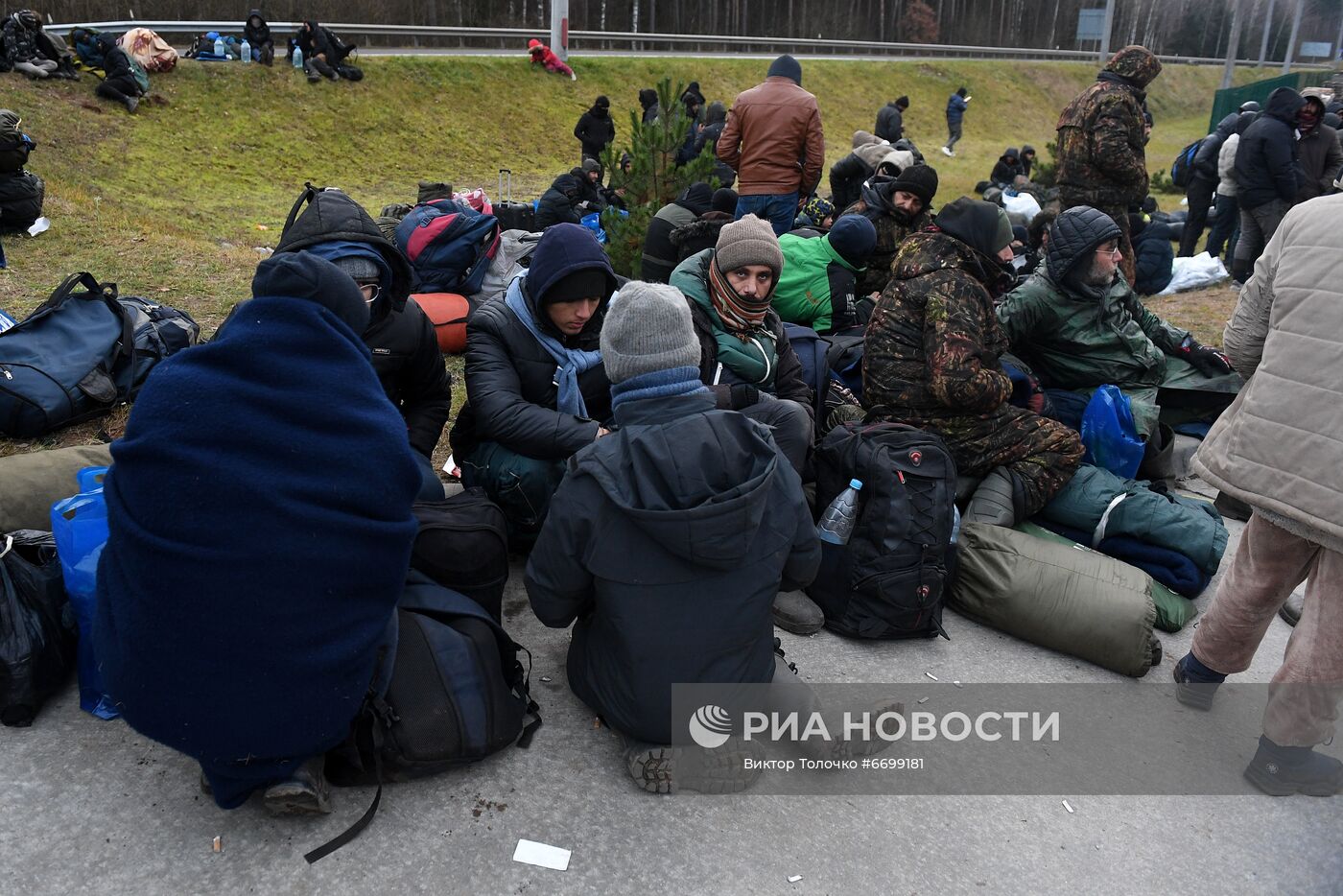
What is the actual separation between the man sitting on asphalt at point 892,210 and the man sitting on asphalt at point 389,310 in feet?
10.8

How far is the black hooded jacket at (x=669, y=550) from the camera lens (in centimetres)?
247

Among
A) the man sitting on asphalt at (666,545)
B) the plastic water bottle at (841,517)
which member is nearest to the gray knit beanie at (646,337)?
the man sitting on asphalt at (666,545)

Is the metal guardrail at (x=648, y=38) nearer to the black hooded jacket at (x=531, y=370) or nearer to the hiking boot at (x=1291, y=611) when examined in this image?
the black hooded jacket at (x=531, y=370)

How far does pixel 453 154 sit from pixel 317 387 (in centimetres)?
1840

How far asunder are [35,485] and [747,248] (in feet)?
9.41

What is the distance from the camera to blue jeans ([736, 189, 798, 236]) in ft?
24.3

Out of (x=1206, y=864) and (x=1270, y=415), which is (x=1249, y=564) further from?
(x=1206, y=864)

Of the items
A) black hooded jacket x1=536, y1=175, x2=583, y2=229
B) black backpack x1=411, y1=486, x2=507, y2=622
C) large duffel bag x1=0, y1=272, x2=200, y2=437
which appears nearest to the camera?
black backpack x1=411, y1=486, x2=507, y2=622

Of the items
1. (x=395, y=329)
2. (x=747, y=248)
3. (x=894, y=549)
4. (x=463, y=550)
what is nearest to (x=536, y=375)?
(x=395, y=329)

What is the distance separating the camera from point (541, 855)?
2.46 meters

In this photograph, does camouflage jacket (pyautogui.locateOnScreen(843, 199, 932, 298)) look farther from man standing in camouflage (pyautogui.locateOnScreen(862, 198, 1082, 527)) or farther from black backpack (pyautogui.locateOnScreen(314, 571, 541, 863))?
black backpack (pyautogui.locateOnScreen(314, 571, 541, 863))

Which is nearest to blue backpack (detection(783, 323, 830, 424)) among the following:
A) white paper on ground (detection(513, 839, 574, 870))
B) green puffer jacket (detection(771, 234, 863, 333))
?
green puffer jacket (detection(771, 234, 863, 333))

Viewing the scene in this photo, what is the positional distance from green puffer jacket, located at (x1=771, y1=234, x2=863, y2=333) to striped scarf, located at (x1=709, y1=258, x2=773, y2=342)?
108 cm

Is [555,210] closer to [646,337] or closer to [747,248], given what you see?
[747,248]
